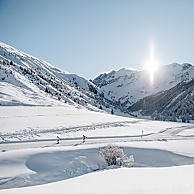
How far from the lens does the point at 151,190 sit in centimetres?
566

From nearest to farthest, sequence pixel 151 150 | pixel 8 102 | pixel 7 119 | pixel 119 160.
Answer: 1. pixel 119 160
2. pixel 151 150
3. pixel 7 119
4. pixel 8 102

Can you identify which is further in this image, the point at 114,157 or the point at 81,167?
the point at 114,157

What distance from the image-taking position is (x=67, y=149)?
19641 millimetres

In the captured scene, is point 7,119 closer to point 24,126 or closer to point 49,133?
point 24,126

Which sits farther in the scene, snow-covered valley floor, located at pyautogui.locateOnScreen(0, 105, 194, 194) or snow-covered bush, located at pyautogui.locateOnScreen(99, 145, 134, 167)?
snow-covered bush, located at pyautogui.locateOnScreen(99, 145, 134, 167)

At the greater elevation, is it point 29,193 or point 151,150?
point 29,193

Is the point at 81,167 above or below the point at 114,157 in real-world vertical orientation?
below

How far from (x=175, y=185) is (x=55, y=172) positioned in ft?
41.6

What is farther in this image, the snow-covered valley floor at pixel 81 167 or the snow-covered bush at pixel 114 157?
the snow-covered bush at pixel 114 157

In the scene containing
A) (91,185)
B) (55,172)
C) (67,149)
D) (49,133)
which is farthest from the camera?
(49,133)

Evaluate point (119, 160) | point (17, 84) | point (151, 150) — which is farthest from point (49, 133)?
point (17, 84)

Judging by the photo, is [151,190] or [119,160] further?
[119,160]

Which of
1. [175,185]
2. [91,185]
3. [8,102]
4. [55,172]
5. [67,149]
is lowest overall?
[55,172]

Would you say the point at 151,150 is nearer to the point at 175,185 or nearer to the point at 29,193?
the point at 175,185
